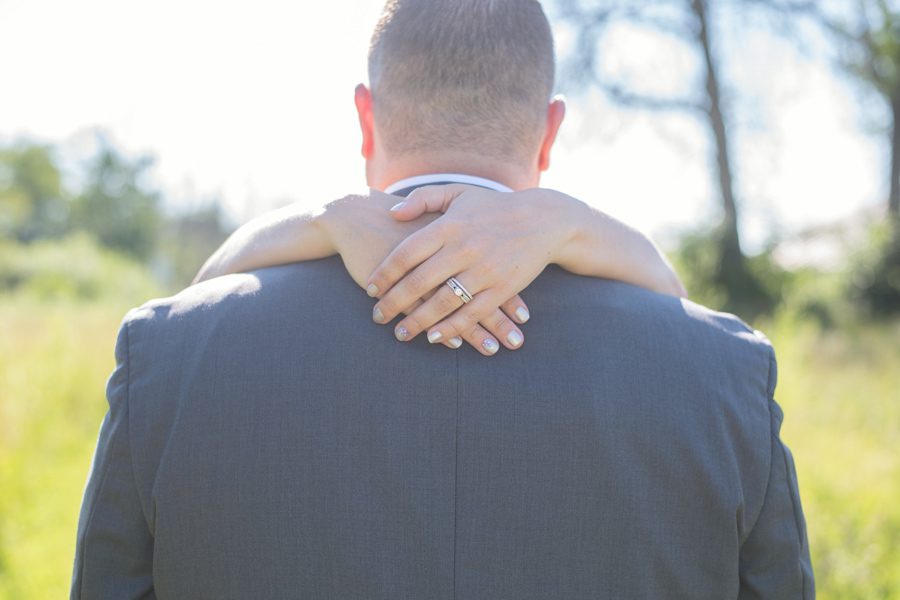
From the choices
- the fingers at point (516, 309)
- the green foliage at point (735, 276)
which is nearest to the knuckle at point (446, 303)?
the fingers at point (516, 309)

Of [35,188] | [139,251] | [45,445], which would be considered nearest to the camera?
[45,445]

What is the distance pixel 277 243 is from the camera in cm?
169

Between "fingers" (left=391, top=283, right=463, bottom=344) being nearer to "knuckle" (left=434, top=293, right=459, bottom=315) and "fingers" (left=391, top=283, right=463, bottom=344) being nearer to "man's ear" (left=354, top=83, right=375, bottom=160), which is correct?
"knuckle" (left=434, top=293, right=459, bottom=315)

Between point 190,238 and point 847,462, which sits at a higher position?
point 847,462

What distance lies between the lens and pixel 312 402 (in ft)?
4.81

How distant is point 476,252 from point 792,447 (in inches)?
235

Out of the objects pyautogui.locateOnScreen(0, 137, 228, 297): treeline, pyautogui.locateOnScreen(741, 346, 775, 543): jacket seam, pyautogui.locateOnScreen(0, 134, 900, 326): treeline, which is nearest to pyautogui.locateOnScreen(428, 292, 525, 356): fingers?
pyautogui.locateOnScreen(741, 346, 775, 543): jacket seam

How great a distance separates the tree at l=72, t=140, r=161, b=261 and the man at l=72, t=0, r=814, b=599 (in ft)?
171

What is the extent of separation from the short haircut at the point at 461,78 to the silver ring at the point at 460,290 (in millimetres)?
364

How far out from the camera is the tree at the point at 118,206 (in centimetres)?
5153

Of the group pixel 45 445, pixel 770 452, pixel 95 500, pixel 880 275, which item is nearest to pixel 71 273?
pixel 45 445

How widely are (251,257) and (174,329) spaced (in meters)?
0.27

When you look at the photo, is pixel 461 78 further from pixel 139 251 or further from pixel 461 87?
pixel 139 251

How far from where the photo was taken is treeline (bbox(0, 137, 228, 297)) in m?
51.8
